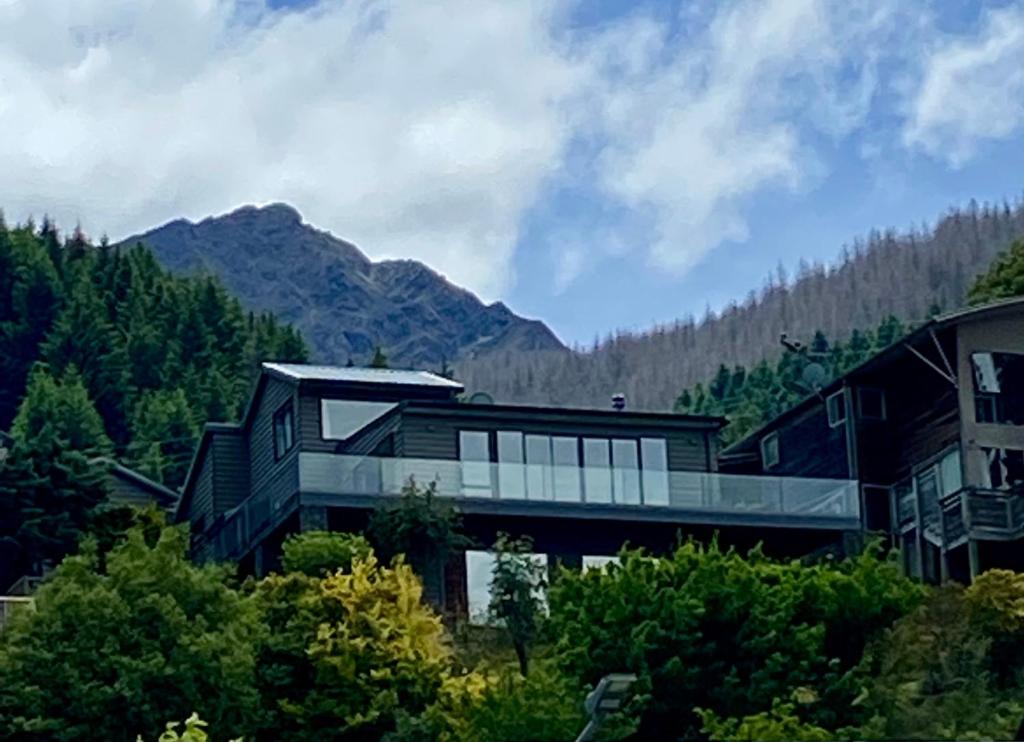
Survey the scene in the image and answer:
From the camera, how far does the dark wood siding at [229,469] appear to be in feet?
193

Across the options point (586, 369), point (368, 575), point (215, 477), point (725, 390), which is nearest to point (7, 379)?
point (725, 390)

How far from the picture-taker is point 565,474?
170ft

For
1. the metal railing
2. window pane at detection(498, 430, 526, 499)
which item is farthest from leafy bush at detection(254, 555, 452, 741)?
window pane at detection(498, 430, 526, 499)

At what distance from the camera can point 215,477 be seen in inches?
2340

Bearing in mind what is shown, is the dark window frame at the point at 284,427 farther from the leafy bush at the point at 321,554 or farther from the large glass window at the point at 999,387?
Result: the large glass window at the point at 999,387

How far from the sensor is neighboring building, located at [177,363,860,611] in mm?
50375

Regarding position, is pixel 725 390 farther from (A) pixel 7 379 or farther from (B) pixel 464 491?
(B) pixel 464 491

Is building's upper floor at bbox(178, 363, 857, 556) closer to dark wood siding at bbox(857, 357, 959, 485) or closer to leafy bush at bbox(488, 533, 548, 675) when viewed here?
dark wood siding at bbox(857, 357, 959, 485)

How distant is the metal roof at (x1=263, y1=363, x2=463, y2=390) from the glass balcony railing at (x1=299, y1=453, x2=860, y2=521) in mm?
3996

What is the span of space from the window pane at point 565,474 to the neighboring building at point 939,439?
672cm

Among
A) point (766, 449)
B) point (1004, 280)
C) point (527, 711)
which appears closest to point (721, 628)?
point (527, 711)

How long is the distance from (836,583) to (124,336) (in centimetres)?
5899

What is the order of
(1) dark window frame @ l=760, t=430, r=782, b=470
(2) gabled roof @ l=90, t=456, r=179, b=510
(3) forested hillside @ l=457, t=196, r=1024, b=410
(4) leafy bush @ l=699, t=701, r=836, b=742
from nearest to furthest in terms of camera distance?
(4) leafy bush @ l=699, t=701, r=836, b=742, (1) dark window frame @ l=760, t=430, r=782, b=470, (2) gabled roof @ l=90, t=456, r=179, b=510, (3) forested hillside @ l=457, t=196, r=1024, b=410

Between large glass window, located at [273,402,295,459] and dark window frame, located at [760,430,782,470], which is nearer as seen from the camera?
large glass window, located at [273,402,295,459]
